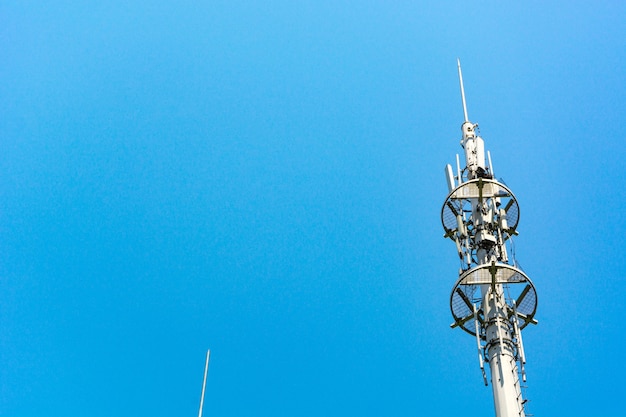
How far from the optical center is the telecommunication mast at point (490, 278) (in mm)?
27312

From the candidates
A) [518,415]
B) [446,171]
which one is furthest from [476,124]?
[518,415]

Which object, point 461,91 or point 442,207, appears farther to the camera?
point 461,91

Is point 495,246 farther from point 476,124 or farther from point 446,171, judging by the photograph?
point 476,124

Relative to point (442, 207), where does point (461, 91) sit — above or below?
above

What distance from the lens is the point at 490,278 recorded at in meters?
29.3

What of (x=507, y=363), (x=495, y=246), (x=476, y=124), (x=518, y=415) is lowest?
(x=518, y=415)

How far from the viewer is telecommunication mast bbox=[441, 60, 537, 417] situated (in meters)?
27.3

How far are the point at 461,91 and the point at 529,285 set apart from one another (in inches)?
575

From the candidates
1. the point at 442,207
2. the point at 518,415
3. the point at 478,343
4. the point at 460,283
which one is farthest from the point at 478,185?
the point at 518,415

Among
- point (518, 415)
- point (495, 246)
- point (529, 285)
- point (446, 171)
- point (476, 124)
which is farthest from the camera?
point (476, 124)

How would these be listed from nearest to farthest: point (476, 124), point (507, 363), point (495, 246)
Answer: point (507, 363)
point (495, 246)
point (476, 124)

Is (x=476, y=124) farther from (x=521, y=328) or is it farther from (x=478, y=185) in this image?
(x=521, y=328)

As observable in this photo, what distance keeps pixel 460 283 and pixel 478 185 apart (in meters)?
5.46

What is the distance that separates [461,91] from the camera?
39.3 meters
